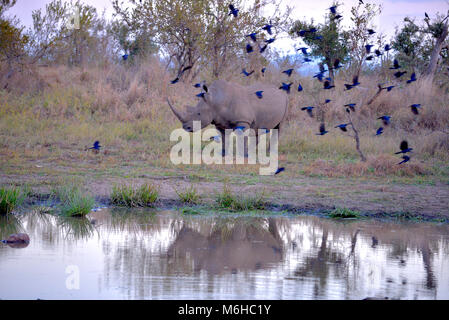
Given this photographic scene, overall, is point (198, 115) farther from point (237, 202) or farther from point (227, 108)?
point (237, 202)

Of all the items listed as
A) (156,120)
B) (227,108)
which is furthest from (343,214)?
(156,120)

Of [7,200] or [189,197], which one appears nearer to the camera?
[7,200]

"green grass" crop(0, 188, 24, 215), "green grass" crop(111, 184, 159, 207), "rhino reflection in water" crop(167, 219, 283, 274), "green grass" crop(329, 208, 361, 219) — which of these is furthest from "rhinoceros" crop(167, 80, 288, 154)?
"rhino reflection in water" crop(167, 219, 283, 274)

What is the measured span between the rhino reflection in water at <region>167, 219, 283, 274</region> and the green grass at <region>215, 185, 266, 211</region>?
0.83m

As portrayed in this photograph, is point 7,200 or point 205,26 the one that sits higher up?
point 205,26

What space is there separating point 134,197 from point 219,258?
2580 mm

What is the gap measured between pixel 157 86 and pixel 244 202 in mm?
8501

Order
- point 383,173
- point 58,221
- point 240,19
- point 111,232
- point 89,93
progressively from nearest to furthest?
point 111,232
point 58,221
point 383,173
point 89,93
point 240,19

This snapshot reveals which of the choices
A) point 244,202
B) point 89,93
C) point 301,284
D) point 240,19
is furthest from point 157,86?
point 301,284

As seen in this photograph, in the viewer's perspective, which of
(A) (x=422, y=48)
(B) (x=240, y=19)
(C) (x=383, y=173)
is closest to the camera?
(C) (x=383, y=173)

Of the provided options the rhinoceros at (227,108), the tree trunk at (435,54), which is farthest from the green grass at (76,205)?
the tree trunk at (435,54)

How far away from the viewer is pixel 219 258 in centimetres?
521
